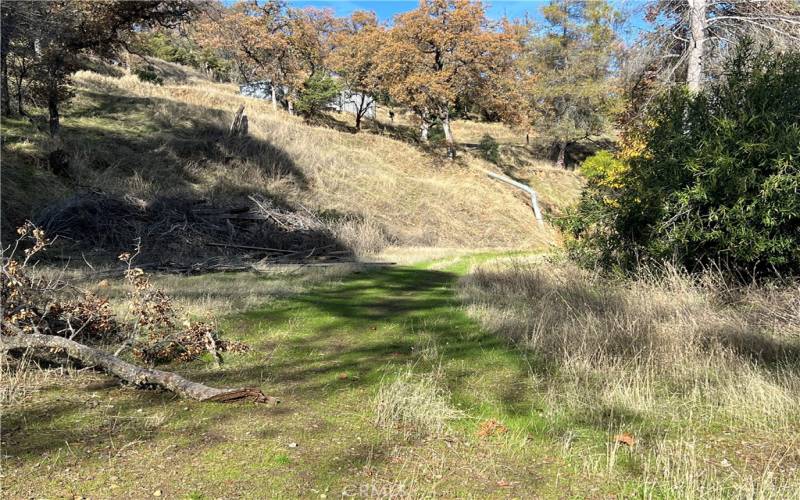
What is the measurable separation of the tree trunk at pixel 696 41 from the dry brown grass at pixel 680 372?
21.0 ft

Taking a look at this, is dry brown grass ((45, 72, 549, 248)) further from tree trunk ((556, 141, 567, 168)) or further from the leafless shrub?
tree trunk ((556, 141, 567, 168))

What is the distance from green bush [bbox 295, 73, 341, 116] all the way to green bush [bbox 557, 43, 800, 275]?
33055 mm

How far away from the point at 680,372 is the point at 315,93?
3809 cm

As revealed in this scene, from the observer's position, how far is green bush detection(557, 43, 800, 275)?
7.23m

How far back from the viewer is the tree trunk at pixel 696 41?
12383 mm

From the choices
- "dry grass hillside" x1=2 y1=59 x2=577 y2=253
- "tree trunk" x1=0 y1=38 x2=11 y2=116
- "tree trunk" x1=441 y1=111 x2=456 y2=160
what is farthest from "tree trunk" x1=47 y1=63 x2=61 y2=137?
"tree trunk" x1=441 y1=111 x2=456 y2=160

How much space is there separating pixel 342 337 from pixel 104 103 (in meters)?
24.3

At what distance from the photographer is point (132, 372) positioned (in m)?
4.54

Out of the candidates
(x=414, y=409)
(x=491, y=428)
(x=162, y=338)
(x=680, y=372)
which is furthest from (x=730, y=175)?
(x=162, y=338)

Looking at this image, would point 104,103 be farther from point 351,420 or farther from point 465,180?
point 351,420

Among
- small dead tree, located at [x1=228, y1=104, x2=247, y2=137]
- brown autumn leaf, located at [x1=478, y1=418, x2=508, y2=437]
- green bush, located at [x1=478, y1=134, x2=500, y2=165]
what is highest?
green bush, located at [x1=478, y1=134, x2=500, y2=165]

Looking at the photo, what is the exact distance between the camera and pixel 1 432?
11.9 feet

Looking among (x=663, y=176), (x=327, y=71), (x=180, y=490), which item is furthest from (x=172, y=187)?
(x=327, y=71)

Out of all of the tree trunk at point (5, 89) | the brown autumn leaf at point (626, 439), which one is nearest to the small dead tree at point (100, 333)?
the brown autumn leaf at point (626, 439)
